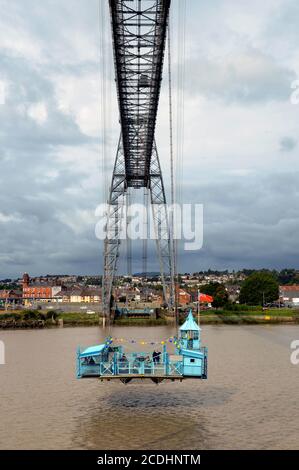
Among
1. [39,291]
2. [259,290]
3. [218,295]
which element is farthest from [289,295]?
[39,291]

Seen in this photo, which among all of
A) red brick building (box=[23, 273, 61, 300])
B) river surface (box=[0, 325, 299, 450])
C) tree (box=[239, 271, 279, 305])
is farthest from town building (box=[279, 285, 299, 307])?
river surface (box=[0, 325, 299, 450])

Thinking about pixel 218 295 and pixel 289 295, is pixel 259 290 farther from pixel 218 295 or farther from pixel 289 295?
pixel 289 295

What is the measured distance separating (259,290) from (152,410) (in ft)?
355

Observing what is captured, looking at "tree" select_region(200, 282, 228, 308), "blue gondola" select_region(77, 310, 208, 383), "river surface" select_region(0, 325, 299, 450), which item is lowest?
"river surface" select_region(0, 325, 299, 450)

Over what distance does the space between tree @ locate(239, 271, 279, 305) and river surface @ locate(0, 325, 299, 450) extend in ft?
302

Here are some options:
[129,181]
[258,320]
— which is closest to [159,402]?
[129,181]

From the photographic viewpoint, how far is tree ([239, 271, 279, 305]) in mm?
127562

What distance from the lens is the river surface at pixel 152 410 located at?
19.0m

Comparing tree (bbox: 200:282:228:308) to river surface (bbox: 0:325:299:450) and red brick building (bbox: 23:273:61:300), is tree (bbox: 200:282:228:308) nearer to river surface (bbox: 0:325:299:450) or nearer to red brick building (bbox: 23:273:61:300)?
red brick building (bbox: 23:273:61:300)

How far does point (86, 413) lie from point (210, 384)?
Result: 7747mm

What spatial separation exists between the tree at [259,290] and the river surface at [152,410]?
9216 centimetres

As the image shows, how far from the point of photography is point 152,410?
22781 mm

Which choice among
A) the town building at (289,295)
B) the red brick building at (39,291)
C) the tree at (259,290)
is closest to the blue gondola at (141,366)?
the tree at (259,290)
